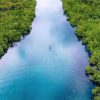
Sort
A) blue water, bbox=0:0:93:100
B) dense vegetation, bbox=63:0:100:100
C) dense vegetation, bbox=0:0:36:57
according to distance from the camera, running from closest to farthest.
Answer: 1. blue water, bbox=0:0:93:100
2. dense vegetation, bbox=63:0:100:100
3. dense vegetation, bbox=0:0:36:57

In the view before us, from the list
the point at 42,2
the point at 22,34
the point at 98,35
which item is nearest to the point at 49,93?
the point at 98,35

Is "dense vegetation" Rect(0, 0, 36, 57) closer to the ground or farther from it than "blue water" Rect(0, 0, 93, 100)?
farther from it

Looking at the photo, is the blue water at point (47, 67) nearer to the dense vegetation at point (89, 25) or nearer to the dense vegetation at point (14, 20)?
the dense vegetation at point (89, 25)

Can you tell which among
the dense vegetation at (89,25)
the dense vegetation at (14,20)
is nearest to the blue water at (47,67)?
the dense vegetation at (89,25)

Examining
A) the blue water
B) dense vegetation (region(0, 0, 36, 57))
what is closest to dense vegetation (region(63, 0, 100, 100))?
the blue water

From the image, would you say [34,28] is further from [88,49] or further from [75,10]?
[88,49]

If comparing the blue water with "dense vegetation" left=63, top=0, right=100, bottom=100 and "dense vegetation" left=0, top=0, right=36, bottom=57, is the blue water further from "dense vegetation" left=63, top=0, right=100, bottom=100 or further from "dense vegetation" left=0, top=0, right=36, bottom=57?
"dense vegetation" left=0, top=0, right=36, bottom=57

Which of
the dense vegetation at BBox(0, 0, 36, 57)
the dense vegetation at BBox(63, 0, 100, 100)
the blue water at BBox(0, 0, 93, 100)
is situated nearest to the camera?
the blue water at BBox(0, 0, 93, 100)

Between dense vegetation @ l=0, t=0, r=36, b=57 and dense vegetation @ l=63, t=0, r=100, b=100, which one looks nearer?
dense vegetation @ l=63, t=0, r=100, b=100
